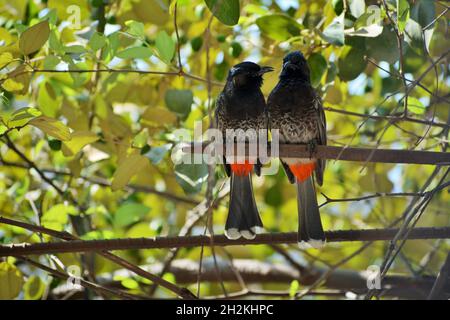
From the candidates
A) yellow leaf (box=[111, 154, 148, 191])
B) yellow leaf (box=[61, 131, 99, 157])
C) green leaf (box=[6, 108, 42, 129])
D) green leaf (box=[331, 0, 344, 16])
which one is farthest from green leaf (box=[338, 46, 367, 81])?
green leaf (box=[6, 108, 42, 129])

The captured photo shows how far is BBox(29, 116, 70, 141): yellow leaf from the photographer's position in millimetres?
2607

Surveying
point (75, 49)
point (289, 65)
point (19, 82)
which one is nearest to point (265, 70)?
point (289, 65)

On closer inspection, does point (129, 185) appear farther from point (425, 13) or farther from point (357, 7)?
point (425, 13)

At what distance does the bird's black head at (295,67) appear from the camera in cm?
323

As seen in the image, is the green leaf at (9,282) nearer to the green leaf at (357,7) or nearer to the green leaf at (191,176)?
the green leaf at (191,176)

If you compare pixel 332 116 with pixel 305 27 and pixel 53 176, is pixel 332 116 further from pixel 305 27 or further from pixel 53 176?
pixel 53 176

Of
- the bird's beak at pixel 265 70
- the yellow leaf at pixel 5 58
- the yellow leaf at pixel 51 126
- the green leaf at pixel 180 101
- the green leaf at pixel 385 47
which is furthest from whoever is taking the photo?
the bird's beak at pixel 265 70

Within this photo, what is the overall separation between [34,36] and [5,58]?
0.16 metres

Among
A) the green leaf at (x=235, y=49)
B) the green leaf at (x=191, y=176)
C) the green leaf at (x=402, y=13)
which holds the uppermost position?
the green leaf at (x=235, y=49)

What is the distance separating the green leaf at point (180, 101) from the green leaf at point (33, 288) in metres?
1.14

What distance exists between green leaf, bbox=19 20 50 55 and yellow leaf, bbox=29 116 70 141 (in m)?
0.32

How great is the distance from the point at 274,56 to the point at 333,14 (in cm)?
50

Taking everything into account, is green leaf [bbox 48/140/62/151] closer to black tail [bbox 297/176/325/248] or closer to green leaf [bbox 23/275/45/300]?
green leaf [bbox 23/275/45/300]

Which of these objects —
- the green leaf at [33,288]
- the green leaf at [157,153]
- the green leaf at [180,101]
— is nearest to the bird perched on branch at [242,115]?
the green leaf at [180,101]
